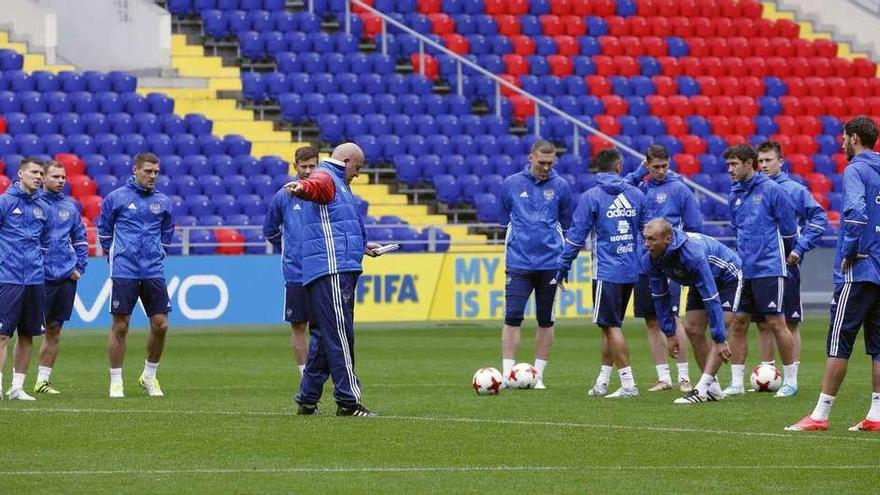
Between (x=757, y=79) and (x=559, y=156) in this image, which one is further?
(x=757, y=79)

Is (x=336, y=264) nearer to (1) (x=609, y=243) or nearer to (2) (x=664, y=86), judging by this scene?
(1) (x=609, y=243)

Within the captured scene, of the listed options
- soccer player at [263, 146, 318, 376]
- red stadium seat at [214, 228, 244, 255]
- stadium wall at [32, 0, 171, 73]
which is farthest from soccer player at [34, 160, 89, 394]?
stadium wall at [32, 0, 171, 73]

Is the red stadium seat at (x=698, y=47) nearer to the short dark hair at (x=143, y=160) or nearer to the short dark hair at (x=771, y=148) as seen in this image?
the short dark hair at (x=771, y=148)

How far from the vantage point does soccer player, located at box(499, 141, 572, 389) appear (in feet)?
55.5

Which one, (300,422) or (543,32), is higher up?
(543,32)

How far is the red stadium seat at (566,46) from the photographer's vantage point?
39.2 meters

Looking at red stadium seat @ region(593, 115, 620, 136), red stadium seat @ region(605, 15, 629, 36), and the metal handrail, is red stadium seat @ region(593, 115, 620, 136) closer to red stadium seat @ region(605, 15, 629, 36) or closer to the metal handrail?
the metal handrail

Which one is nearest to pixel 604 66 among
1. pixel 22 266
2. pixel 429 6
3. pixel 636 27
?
pixel 636 27

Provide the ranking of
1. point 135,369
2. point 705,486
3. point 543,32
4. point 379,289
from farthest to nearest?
1. point 543,32
2. point 379,289
3. point 135,369
4. point 705,486

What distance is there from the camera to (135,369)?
19.5 m

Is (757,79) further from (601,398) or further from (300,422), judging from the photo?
(300,422)

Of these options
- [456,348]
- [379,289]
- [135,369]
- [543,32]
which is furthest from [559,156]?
[135,369]

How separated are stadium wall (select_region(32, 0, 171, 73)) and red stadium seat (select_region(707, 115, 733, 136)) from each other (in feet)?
39.9

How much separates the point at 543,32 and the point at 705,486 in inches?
1193
